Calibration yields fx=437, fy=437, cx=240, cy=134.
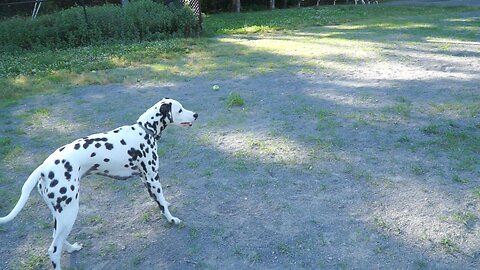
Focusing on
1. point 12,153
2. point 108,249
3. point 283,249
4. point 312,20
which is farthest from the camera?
point 312,20

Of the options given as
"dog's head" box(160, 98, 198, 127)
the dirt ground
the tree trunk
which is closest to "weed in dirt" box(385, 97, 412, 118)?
the dirt ground

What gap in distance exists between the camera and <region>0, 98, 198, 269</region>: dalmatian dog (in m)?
3.27

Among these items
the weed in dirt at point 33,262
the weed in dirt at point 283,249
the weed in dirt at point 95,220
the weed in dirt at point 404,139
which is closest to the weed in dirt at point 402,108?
the weed in dirt at point 404,139

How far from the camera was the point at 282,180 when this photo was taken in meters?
5.01

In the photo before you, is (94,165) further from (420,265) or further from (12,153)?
(12,153)

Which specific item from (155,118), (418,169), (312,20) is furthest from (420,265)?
(312,20)

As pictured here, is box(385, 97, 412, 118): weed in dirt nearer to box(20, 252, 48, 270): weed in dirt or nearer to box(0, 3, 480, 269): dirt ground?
box(0, 3, 480, 269): dirt ground

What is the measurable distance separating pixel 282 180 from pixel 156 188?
62.5 inches

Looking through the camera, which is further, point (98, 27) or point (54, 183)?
point (98, 27)

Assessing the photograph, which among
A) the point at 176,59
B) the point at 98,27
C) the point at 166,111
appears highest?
the point at 98,27

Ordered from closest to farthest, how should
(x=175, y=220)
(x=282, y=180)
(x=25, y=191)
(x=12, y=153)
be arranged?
(x=25, y=191) → (x=175, y=220) → (x=282, y=180) → (x=12, y=153)

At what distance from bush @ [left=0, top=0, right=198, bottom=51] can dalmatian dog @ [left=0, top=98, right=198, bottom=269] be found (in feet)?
35.0

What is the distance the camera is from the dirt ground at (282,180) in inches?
149

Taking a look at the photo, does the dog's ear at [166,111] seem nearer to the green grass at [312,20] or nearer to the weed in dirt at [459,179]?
the weed in dirt at [459,179]
